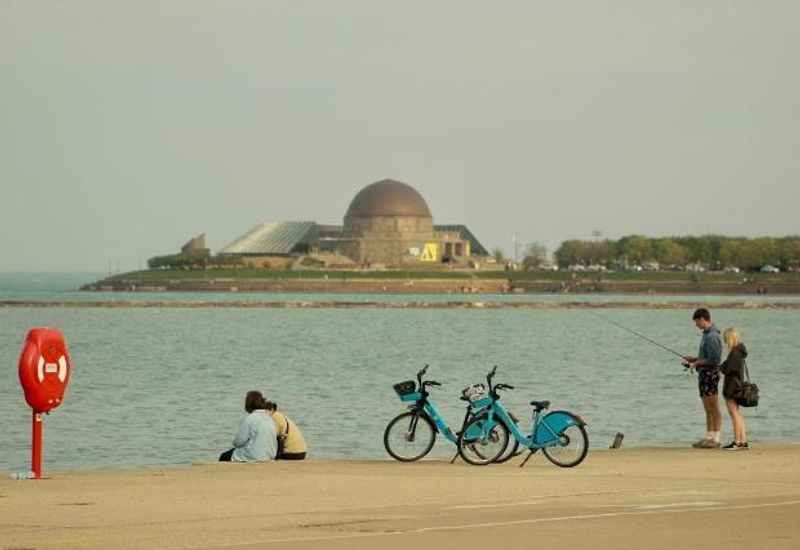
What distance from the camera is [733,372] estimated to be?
20.1 meters

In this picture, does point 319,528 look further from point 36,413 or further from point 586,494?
point 36,413

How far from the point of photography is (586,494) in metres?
15.1

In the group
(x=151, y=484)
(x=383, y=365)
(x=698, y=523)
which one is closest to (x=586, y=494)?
(x=698, y=523)

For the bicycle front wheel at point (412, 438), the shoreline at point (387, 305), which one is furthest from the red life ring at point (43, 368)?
the shoreline at point (387, 305)

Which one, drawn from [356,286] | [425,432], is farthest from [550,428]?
[356,286]

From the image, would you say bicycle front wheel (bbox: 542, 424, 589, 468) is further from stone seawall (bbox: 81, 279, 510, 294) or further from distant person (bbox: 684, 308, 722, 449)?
stone seawall (bbox: 81, 279, 510, 294)

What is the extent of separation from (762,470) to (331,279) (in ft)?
569

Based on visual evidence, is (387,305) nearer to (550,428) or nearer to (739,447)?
(739,447)

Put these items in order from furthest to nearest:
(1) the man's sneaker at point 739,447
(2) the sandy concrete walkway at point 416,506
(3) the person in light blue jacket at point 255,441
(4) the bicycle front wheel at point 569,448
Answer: (1) the man's sneaker at point 739,447 → (3) the person in light blue jacket at point 255,441 → (4) the bicycle front wheel at point 569,448 → (2) the sandy concrete walkway at point 416,506

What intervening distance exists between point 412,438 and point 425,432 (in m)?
0.15

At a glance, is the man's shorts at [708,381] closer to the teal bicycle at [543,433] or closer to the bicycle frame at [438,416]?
the teal bicycle at [543,433]

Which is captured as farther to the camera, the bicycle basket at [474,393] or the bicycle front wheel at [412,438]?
the bicycle front wheel at [412,438]

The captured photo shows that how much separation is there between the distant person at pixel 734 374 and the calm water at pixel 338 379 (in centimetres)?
393

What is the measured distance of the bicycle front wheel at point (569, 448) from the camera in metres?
17.9
